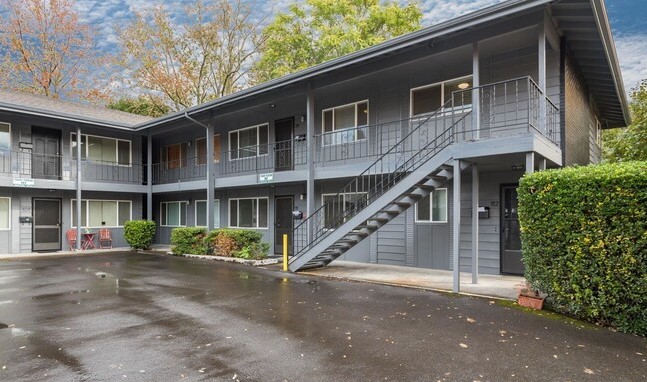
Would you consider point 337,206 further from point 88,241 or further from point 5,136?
point 5,136

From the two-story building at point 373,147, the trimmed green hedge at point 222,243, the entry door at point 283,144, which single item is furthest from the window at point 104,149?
the entry door at point 283,144

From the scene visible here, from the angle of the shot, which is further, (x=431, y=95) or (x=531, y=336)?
(x=431, y=95)

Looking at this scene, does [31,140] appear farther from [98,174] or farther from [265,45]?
[265,45]

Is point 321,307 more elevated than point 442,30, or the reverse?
point 442,30

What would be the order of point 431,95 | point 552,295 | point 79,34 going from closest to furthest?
point 552,295, point 431,95, point 79,34

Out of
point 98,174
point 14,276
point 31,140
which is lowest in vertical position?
point 14,276

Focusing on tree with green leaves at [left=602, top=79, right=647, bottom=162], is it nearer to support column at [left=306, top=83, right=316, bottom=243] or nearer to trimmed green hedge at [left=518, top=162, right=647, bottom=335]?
trimmed green hedge at [left=518, top=162, right=647, bottom=335]

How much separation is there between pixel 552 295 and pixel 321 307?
3544 millimetres

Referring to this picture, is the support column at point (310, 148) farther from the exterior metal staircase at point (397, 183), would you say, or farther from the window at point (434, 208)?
the window at point (434, 208)

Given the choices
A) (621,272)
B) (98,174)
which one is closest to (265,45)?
(98,174)

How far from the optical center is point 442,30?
8039 millimetres

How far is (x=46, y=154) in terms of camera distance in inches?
612

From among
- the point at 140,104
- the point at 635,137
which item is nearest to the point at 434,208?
the point at 635,137

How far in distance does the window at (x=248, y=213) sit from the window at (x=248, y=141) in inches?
70.7
